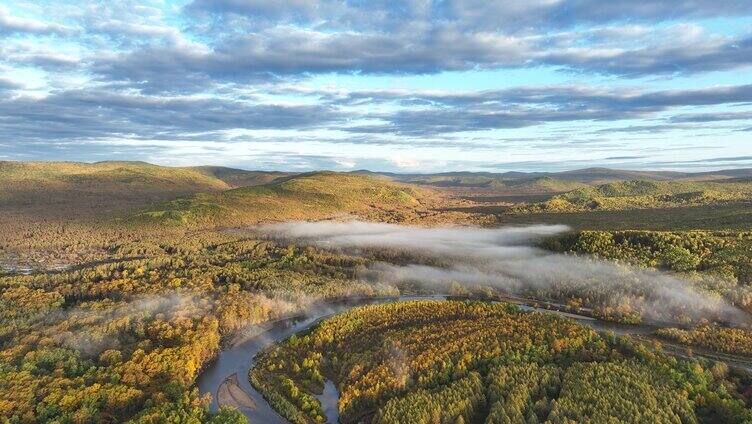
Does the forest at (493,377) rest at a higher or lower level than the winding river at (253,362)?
higher

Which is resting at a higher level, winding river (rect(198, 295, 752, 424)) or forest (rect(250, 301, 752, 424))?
forest (rect(250, 301, 752, 424))

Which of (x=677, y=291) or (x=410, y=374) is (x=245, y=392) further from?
(x=677, y=291)

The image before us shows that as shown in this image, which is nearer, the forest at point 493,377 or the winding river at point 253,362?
the forest at point 493,377

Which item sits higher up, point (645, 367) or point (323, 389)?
point (645, 367)

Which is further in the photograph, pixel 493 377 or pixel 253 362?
pixel 253 362

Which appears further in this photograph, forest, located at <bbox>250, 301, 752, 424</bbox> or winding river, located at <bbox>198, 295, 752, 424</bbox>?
winding river, located at <bbox>198, 295, 752, 424</bbox>

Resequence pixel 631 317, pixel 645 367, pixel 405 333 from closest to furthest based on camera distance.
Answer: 1. pixel 645 367
2. pixel 405 333
3. pixel 631 317

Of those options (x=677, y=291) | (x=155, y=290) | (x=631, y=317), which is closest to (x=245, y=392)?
(x=155, y=290)

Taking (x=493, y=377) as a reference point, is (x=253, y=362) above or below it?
below
